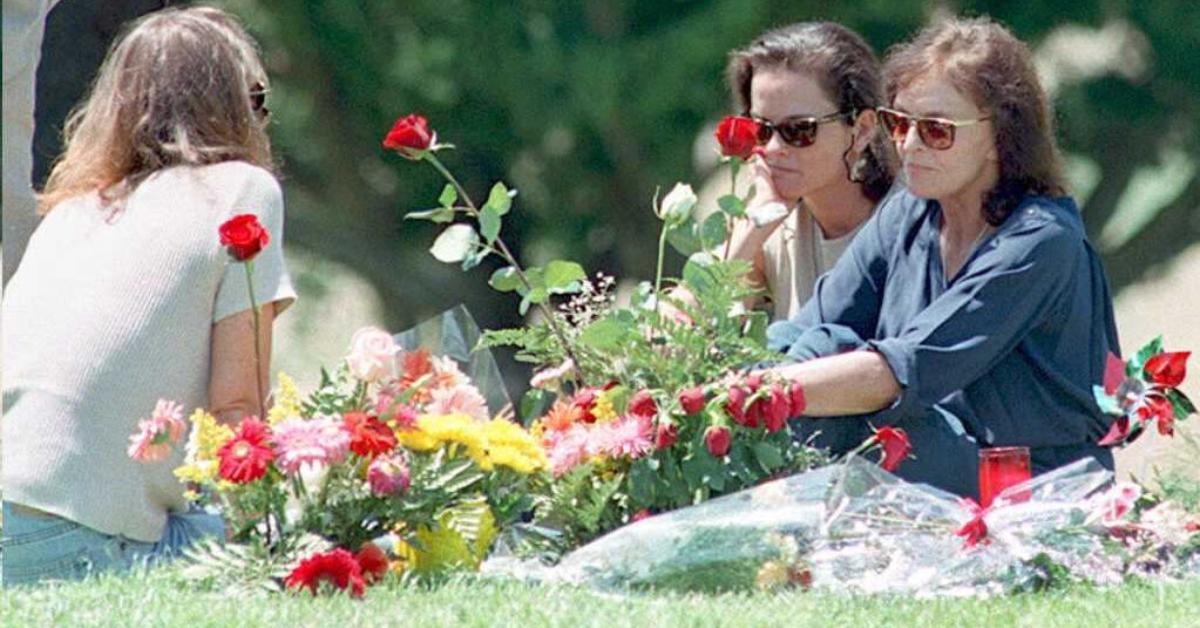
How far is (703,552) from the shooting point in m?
3.10

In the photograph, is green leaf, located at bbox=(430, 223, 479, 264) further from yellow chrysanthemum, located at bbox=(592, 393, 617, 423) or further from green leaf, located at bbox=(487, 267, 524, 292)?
yellow chrysanthemum, located at bbox=(592, 393, 617, 423)

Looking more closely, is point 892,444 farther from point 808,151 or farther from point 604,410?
point 808,151

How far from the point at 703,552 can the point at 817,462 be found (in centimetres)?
32

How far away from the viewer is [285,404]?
3215mm

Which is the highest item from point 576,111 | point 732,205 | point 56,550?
point 732,205

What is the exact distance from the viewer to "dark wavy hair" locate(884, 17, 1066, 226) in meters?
3.74

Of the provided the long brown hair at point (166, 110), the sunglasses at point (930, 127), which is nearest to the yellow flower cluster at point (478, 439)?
the long brown hair at point (166, 110)

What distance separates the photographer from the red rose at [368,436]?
9.93 feet

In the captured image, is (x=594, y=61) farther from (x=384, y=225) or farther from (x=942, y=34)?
(x=942, y=34)

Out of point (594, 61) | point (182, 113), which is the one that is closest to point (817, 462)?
point (182, 113)

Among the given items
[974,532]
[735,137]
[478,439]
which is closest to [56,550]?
[478,439]

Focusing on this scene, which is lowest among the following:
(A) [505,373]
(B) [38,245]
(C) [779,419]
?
(A) [505,373]

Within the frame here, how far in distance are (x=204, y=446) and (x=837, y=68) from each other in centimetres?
178

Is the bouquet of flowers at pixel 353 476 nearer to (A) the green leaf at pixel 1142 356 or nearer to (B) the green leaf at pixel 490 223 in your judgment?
(B) the green leaf at pixel 490 223
